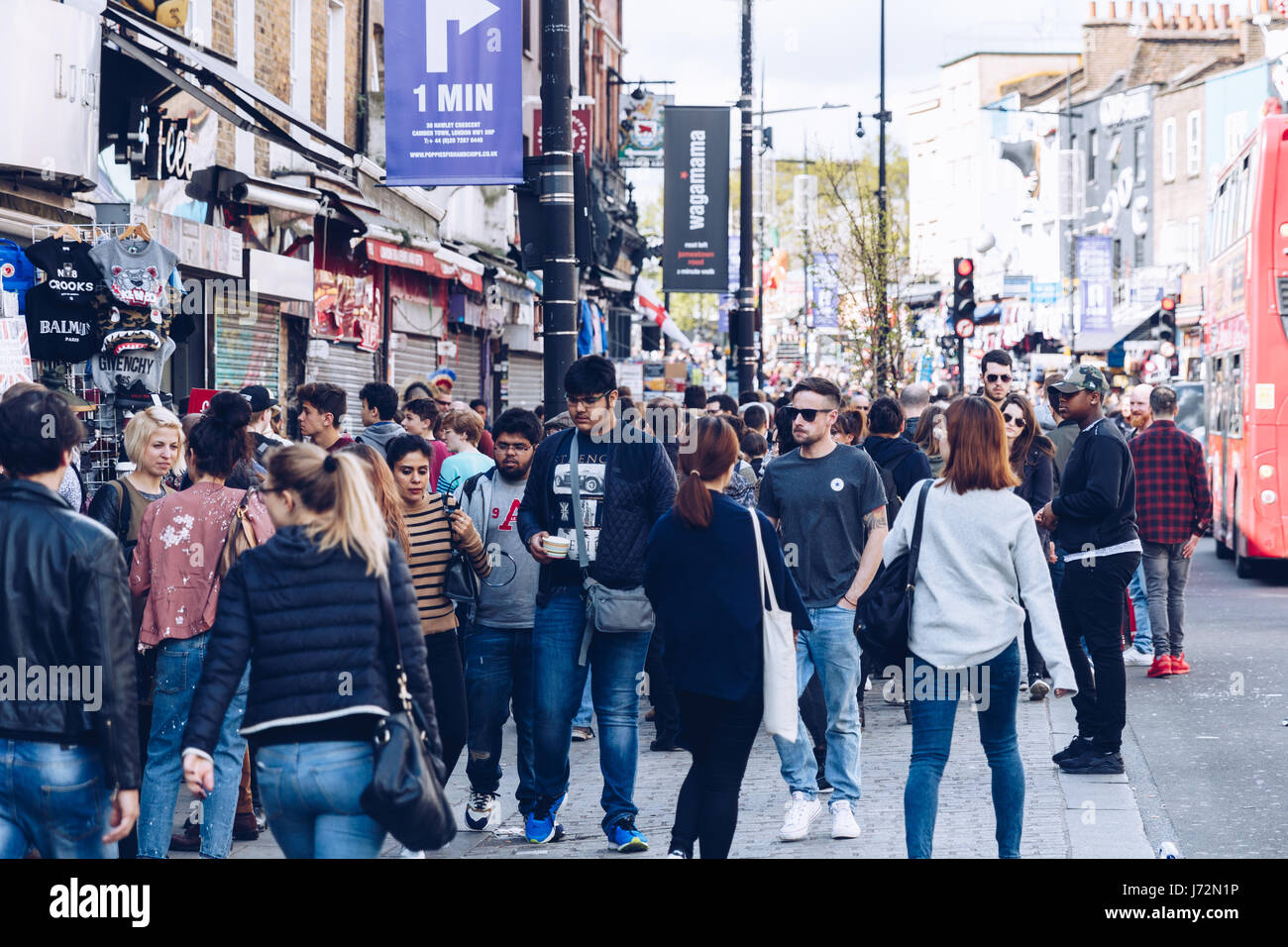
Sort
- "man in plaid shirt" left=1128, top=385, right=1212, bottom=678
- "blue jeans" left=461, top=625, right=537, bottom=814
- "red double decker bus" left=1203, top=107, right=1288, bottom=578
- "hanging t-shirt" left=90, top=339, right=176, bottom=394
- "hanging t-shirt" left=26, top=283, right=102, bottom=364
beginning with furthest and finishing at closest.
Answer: "red double decker bus" left=1203, top=107, right=1288, bottom=578 < "man in plaid shirt" left=1128, top=385, right=1212, bottom=678 < "hanging t-shirt" left=90, top=339, right=176, bottom=394 < "hanging t-shirt" left=26, top=283, right=102, bottom=364 < "blue jeans" left=461, top=625, right=537, bottom=814

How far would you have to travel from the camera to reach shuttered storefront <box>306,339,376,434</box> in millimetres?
18250

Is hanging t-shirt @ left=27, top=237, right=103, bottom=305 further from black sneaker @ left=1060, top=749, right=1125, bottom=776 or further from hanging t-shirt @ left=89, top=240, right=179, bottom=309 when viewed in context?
black sneaker @ left=1060, top=749, right=1125, bottom=776

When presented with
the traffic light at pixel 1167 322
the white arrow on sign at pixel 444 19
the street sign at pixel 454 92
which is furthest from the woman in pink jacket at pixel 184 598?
the traffic light at pixel 1167 322

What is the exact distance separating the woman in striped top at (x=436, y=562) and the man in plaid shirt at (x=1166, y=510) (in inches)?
256

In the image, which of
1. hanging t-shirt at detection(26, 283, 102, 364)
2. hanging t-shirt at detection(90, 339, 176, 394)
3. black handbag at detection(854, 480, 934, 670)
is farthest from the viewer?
hanging t-shirt at detection(90, 339, 176, 394)

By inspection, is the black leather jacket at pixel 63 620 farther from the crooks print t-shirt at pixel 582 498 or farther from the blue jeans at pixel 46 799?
the crooks print t-shirt at pixel 582 498

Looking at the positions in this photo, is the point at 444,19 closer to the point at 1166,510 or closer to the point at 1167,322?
the point at 1166,510

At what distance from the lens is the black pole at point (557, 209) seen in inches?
408

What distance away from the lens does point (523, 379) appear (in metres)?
31.6

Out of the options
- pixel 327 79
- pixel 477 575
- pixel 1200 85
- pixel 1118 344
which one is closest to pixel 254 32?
pixel 327 79

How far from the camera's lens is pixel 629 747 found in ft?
Result: 23.9

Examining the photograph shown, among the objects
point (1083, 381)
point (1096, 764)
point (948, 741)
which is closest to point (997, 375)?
point (1083, 381)

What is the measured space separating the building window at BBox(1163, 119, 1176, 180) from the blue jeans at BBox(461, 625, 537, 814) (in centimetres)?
4902

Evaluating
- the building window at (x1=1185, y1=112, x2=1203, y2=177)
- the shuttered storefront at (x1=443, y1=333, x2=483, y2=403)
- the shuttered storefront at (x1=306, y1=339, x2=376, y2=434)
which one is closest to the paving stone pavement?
the shuttered storefront at (x1=306, y1=339, x2=376, y2=434)
